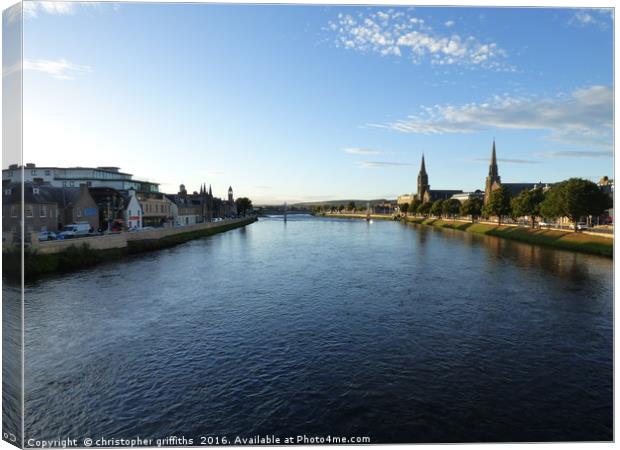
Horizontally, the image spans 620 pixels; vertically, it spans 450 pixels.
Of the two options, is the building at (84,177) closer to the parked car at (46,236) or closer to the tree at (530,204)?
the parked car at (46,236)

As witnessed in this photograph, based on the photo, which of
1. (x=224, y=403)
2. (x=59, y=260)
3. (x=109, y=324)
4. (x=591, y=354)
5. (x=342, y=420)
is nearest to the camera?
(x=342, y=420)

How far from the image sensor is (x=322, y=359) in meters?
19.1

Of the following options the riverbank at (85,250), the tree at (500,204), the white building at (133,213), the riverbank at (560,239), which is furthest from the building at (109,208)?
the tree at (500,204)

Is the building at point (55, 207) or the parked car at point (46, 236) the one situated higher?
the building at point (55, 207)

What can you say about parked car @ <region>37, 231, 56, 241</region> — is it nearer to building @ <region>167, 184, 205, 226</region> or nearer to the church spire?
building @ <region>167, 184, 205, 226</region>

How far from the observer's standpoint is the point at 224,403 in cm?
1488

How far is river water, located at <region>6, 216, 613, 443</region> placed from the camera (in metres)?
13.8

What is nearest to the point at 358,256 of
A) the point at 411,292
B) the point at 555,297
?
the point at 411,292

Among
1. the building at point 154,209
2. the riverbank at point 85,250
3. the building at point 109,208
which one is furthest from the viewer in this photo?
the building at point 154,209

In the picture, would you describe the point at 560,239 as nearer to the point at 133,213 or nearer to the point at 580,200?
the point at 580,200

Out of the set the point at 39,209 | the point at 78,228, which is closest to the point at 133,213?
the point at 78,228

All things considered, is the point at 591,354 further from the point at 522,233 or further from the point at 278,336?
the point at 522,233

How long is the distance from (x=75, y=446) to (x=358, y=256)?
50.2 meters

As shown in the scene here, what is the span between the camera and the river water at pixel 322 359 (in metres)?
13.8
